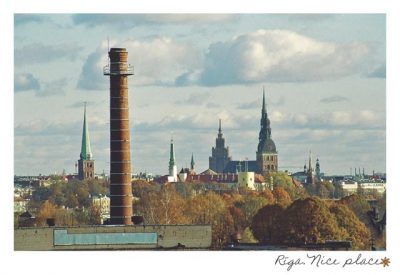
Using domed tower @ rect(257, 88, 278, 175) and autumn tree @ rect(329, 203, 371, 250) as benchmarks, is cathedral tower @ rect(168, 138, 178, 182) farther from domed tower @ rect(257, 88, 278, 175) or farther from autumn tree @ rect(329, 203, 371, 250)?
autumn tree @ rect(329, 203, 371, 250)

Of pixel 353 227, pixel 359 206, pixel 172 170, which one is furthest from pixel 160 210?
pixel 172 170

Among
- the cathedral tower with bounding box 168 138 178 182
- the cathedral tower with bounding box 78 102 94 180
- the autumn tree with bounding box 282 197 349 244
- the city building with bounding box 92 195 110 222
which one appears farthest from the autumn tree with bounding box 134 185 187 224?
the cathedral tower with bounding box 168 138 178 182

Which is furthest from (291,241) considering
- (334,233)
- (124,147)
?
(124,147)

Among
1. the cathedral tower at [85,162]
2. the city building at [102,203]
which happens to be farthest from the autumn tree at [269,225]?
the cathedral tower at [85,162]

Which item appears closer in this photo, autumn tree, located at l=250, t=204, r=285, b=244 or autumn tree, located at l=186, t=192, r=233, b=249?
autumn tree, located at l=250, t=204, r=285, b=244

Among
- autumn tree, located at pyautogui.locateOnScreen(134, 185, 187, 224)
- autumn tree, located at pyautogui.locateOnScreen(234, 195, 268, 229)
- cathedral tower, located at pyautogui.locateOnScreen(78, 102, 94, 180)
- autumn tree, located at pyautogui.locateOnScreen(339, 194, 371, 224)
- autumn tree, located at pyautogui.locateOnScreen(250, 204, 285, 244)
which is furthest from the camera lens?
cathedral tower, located at pyautogui.locateOnScreen(78, 102, 94, 180)

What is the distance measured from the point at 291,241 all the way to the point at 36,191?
67.6 m
